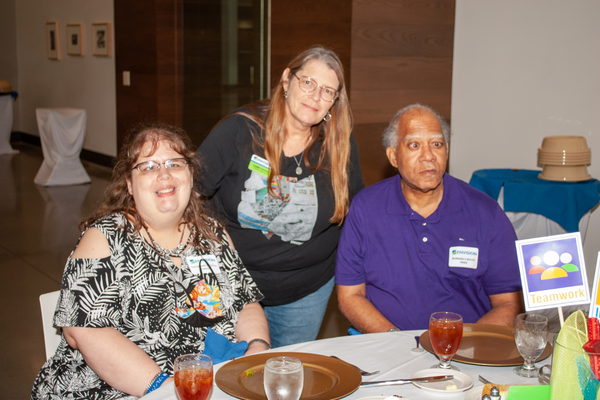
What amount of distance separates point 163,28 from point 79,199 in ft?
7.91

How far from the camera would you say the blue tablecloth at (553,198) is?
3.79 meters

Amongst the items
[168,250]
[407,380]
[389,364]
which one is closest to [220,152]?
[168,250]

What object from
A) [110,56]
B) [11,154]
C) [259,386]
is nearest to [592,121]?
[259,386]

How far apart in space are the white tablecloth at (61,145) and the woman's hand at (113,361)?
700cm

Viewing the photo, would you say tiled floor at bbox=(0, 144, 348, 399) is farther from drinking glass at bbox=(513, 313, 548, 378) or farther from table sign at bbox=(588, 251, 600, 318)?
table sign at bbox=(588, 251, 600, 318)

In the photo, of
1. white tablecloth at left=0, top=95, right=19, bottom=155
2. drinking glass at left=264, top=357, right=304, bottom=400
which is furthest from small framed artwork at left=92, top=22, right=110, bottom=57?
drinking glass at left=264, top=357, right=304, bottom=400

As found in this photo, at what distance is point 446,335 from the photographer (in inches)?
53.5

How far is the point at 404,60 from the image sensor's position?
4.95 meters

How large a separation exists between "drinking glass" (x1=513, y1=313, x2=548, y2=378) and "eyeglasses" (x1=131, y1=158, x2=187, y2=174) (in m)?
1.12

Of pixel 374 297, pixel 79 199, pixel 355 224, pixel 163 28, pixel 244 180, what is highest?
pixel 163 28

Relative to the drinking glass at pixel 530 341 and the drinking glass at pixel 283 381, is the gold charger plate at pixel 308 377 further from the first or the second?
the drinking glass at pixel 530 341

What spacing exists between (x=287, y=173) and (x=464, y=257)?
0.74m

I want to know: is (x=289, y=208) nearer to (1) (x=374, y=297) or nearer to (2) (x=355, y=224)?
(2) (x=355, y=224)

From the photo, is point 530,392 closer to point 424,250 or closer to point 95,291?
point 424,250
